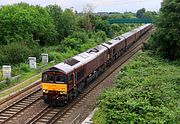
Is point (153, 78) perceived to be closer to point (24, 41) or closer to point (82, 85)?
point (82, 85)

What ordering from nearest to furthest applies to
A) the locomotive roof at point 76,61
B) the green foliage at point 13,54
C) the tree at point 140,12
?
the locomotive roof at point 76,61 < the green foliage at point 13,54 < the tree at point 140,12

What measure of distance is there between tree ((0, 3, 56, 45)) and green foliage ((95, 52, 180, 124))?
1200 inches

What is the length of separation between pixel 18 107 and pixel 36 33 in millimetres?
35163

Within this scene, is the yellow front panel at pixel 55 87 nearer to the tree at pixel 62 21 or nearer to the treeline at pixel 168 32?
the treeline at pixel 168 32

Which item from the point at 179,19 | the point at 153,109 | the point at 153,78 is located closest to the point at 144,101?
the point at 153,109

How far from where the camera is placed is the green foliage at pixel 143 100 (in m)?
18.0

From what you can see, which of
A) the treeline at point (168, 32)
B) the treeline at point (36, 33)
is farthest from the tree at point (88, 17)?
the treeline at point (168, 32)

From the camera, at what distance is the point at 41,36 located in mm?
61375

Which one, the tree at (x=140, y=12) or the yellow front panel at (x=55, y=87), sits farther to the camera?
the tree at (x=140, y=12)

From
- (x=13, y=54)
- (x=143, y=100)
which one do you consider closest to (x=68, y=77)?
(x=143, y=100)

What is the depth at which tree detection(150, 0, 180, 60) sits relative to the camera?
118 feet

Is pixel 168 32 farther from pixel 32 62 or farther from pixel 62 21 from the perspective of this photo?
pixel 62 21

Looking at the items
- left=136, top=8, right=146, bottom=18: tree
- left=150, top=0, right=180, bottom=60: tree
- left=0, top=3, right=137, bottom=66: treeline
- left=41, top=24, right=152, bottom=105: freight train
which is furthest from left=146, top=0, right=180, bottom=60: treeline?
left=136, top=8, right=146, bottom=18: tree

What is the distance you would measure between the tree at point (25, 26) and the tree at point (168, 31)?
2311 centimetres
